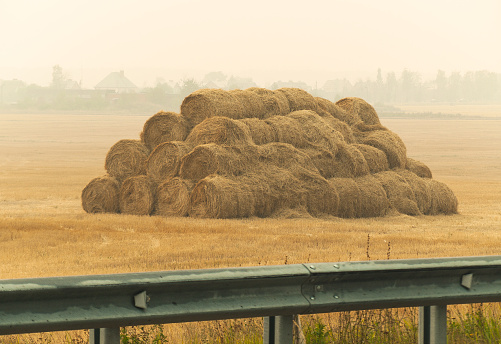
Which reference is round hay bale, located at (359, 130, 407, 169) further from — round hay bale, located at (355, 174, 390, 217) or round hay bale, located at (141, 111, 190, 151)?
round hay bale, located at (141, 111, 190, 151)

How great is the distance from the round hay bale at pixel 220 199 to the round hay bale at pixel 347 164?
2.46m

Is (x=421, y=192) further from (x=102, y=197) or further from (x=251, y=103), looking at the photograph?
(x=102, y=197)

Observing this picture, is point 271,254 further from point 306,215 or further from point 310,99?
point 310,99

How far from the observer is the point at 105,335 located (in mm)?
3494

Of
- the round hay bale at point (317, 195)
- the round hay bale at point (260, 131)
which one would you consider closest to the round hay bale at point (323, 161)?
the round hay bale at point (317, 195)

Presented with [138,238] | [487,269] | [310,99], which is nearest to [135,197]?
[138,238]

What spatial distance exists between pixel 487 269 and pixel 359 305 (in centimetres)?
75

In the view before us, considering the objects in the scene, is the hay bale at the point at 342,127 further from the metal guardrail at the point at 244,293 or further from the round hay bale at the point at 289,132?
the metal guardrail at the point at 244,293

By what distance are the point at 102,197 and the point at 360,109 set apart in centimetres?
741

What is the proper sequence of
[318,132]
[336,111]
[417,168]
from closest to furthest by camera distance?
[318,132]
[417,168]
[336,111]

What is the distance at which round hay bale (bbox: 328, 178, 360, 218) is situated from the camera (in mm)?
16125

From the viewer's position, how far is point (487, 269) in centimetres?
397

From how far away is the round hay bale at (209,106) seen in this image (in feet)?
55.7

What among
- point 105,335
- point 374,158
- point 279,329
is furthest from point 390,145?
point 105,335
